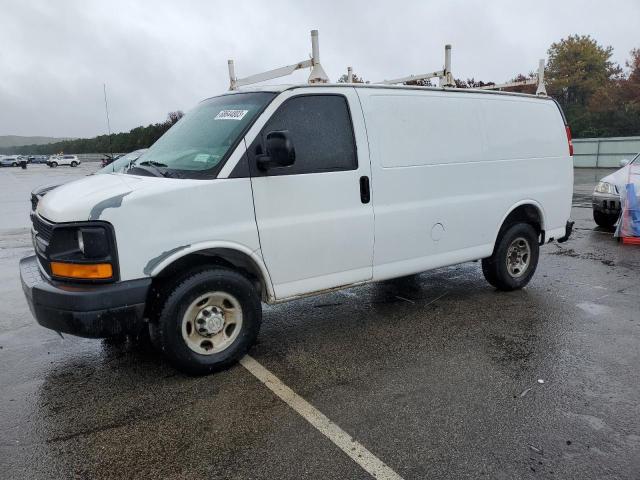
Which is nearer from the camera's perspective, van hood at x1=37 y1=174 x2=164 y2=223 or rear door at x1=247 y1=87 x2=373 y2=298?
van hood at x1=37 y1=174 x2=164 y2=223

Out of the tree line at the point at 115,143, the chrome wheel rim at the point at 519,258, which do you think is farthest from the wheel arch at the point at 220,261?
the tree line at the point at 115,143

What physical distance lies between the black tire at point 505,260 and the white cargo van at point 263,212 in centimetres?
22

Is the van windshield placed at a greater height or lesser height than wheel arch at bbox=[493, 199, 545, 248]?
greater

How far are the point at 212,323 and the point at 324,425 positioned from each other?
3.89ft

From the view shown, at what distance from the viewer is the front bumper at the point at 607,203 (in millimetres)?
8930

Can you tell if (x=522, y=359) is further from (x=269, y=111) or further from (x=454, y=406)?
(x=269, y=111)

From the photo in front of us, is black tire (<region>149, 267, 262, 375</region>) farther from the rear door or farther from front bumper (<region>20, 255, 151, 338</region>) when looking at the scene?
the rear door

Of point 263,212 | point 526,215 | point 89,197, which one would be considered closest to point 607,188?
point 526,215

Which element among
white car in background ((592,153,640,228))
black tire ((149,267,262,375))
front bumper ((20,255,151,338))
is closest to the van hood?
front bumper ((20,255,151,338))

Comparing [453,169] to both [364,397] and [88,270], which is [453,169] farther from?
[88,270]

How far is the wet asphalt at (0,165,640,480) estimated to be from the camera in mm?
2764

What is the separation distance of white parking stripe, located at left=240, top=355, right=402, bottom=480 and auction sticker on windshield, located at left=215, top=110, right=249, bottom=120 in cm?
196

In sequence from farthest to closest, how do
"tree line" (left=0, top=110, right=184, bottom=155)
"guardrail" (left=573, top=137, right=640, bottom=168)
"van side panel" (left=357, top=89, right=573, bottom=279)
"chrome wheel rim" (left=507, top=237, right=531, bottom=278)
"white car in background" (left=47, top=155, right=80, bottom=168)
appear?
1. "white car in background" (left=47, top=155, right=80, bottom=168)
2. "tree line" (left=0, top=110, right=184, bottom=155)
3. "guardrail" (left=573, top=137, right=640, bottom=168)
4. "chrome wheel rim" (left=507, top=237, right=531, bottom=278)
5. "van side panel" (left=357, top=89, right=573, bottom=279)

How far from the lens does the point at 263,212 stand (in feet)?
12.6
